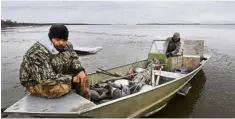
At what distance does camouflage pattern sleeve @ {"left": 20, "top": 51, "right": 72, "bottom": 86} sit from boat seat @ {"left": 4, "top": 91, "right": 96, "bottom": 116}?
0.38 metres

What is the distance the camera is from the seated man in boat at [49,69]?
441cm

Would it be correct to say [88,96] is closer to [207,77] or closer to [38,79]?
[38,79]

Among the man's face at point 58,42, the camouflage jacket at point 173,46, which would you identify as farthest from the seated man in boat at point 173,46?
the man's face at point 58,42

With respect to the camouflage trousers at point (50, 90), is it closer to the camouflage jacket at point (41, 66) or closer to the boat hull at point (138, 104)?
the camouflage jacket at point (41, 66)

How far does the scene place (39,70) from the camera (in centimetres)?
441

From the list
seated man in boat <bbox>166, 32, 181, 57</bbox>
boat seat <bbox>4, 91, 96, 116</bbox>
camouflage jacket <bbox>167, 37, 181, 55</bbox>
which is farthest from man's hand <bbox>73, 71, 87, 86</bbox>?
camouflage jacket <bbox>167, 37, 181, 55</bbox>

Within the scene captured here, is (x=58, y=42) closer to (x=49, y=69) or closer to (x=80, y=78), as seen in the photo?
(x=49, y=69)

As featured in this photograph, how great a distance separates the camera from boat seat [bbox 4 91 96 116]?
447 centimetres

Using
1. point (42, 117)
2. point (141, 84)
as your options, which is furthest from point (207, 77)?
point (42, 117)

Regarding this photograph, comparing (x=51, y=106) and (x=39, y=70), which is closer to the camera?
(x=39, y=70)

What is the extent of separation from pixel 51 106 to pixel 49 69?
2.08 ft

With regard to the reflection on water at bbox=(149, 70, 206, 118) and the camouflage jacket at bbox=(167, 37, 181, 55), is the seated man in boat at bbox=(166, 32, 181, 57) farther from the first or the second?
the reflection on water at bbox=(149, 70, 206, 118)

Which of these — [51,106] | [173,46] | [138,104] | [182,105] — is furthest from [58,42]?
[173,46]

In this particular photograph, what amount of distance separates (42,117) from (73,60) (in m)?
1.26
